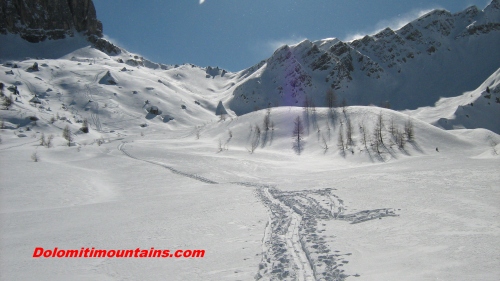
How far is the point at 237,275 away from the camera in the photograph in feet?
23.9

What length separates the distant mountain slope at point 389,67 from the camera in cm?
14712

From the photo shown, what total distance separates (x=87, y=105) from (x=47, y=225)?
94.8 meters

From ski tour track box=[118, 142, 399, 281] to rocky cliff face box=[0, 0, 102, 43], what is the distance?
184 m

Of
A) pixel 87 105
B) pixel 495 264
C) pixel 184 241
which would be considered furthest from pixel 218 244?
pixel 87 105

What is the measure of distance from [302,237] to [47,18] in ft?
647

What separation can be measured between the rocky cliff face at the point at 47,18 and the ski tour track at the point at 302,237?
605 feet

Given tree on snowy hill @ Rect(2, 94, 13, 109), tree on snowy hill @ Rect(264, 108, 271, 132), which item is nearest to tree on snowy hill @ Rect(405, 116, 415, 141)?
tree on snowy hill @ Rect(264, 108, 271, 132)

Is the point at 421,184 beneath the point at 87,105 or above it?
beneath

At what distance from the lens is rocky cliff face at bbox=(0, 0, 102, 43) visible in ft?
463

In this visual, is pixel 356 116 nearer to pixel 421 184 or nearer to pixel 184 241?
pixel 421 184

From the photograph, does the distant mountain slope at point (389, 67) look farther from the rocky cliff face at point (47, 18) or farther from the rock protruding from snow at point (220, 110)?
the rocky cliff face at point (47, 18)

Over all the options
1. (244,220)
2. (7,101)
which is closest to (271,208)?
(244,220)

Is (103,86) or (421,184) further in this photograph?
(103,86)

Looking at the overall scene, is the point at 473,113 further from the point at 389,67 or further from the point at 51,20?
the point at 51,20
